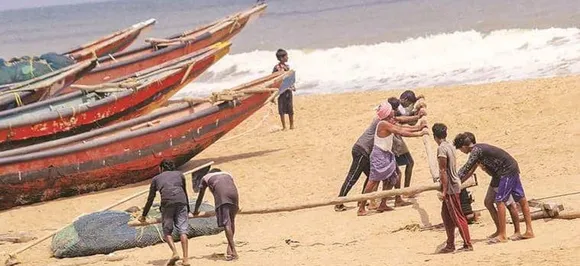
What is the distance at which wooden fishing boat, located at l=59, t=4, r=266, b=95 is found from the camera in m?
19.4

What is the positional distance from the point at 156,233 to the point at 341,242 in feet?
6.87

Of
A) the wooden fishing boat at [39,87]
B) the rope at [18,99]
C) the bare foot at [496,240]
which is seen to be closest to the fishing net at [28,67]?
the wooden fishing boat at [39,87]

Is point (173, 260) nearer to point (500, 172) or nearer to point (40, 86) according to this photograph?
point (500, 172)

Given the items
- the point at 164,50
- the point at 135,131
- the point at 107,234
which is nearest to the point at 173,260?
the point at 107,234

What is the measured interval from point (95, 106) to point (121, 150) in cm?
139

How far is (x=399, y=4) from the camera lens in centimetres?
5031

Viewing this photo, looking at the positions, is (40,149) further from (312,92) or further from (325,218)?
(312,92)

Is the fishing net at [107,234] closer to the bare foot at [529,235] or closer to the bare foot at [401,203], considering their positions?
the bare foot at [401,203]

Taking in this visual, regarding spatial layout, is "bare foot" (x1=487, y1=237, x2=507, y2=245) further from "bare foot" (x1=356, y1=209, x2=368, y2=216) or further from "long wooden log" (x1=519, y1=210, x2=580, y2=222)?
"bare foot" (x1=356, y1=209, x2=368, y2=216)

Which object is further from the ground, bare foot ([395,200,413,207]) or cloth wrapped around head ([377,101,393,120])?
cloth wrapped around head ([377,101,393,120])

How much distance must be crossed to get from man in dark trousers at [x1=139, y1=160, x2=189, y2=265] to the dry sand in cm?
32

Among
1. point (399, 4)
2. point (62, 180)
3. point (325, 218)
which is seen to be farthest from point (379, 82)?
point (399, 4)

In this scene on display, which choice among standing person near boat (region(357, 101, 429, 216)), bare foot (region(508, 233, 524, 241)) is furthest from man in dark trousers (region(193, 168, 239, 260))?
bare foot (region(508, 233, 524, 241))

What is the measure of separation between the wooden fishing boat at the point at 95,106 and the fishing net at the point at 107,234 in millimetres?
3432
